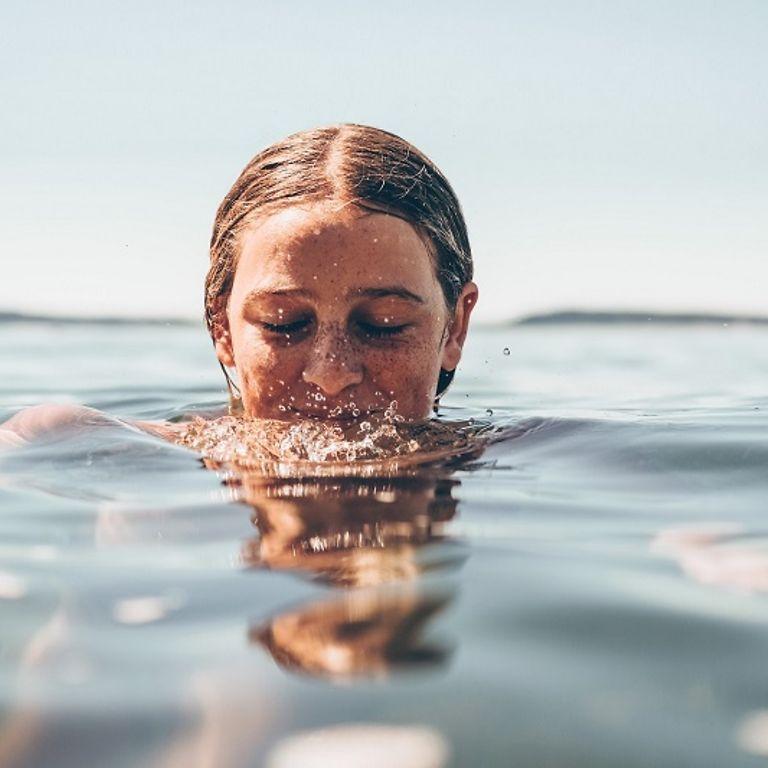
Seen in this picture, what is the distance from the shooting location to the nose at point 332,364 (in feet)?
11.5

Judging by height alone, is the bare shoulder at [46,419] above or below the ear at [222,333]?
below

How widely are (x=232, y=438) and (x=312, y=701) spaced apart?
8.01 feet

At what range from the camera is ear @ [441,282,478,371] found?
4281 millimetres

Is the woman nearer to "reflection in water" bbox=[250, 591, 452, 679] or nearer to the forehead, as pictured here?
the forehead

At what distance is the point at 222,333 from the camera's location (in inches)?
173

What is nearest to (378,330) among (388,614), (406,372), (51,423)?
(406,372)

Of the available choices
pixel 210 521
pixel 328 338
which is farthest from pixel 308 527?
pixel 328 338

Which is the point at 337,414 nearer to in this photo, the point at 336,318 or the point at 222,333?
the point at 336,318

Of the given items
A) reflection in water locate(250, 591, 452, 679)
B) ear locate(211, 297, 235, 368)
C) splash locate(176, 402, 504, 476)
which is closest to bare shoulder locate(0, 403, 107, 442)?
splash locate(176, 402, 504, 476)

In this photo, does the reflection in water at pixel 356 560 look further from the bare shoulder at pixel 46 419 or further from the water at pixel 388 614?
the bare shoulder at pixel 46 419

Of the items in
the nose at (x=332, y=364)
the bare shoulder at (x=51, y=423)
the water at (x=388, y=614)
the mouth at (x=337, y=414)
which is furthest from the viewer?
the bare shoulder at (x=51, y=423)

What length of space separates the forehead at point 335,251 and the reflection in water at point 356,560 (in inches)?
34.7

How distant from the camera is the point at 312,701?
1375 millimetres

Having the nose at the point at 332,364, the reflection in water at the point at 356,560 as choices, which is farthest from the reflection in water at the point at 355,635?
the nose at the point at 332,364
